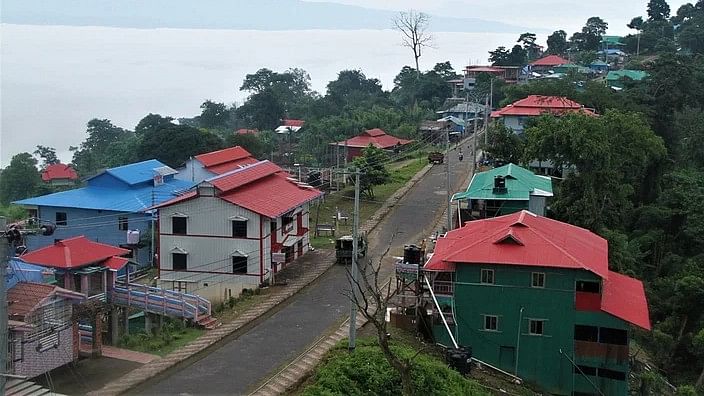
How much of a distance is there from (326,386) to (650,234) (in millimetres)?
25779

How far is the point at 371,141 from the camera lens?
5672 cm

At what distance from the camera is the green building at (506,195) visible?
99.9 feet

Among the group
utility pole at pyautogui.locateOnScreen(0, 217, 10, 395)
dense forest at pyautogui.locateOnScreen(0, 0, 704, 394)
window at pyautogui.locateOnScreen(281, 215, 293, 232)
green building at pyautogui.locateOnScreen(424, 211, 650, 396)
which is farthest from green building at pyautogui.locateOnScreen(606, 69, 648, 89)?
utility pole at pyautogui.locateOnScreen(0, 217, 10, 395)

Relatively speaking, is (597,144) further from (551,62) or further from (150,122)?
(551,62)

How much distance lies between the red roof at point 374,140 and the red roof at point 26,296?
130 ft

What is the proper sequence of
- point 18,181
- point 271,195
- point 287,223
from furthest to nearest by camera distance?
point 18,181, point 271,195, point 287,223

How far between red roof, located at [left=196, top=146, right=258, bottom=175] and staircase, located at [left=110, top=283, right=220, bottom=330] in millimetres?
16562

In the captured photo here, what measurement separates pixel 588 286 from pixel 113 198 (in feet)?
75.0

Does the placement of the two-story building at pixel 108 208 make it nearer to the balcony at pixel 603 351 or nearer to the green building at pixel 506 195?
the green building at pixel 506 195

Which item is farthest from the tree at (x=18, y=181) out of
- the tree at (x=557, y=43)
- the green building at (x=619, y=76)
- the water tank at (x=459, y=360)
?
the tree at (x=557, y=43)

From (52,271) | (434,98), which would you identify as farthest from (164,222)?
(434,98)

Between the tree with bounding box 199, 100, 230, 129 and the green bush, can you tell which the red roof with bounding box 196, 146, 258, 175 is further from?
the tree with bounding box 199, 100, 230, 129

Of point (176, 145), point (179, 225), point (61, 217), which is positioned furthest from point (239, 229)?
point (176, 145)

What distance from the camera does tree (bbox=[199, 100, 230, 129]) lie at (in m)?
80.4
